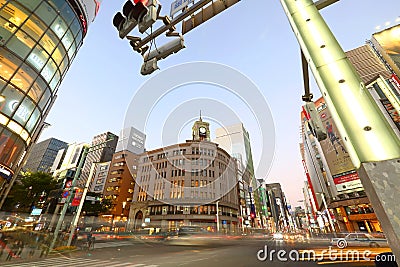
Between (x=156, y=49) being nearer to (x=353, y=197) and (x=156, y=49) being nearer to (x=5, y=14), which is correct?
(x=5, y=14)

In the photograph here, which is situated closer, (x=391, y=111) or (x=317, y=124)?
(x=317, y=124)

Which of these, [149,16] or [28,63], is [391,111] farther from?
[28,63]

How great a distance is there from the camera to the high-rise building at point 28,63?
15.8 m

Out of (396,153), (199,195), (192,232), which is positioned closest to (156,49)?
(396,153)

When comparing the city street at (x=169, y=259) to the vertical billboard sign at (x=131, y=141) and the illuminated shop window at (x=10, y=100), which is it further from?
the vertical billboard sign at (x=131, y=141)

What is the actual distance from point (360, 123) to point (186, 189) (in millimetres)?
57023

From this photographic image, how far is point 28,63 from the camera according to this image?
17156 mm

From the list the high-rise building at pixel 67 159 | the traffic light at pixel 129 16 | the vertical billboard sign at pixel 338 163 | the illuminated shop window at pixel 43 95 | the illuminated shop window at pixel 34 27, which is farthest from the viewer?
the high-rise building at pixel 67 159

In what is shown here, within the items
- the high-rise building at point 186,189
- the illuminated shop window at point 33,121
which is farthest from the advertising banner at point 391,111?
the illuminated shop window at point 33,121

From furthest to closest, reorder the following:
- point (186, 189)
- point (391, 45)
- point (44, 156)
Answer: point (44, 156)
point (186, 189)
point (391, 45)

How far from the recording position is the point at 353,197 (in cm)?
4412

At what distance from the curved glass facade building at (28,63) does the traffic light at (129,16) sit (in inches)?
719

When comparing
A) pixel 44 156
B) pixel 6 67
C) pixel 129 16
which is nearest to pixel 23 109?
pixel 6 67

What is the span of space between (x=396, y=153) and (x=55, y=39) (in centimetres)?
2710
